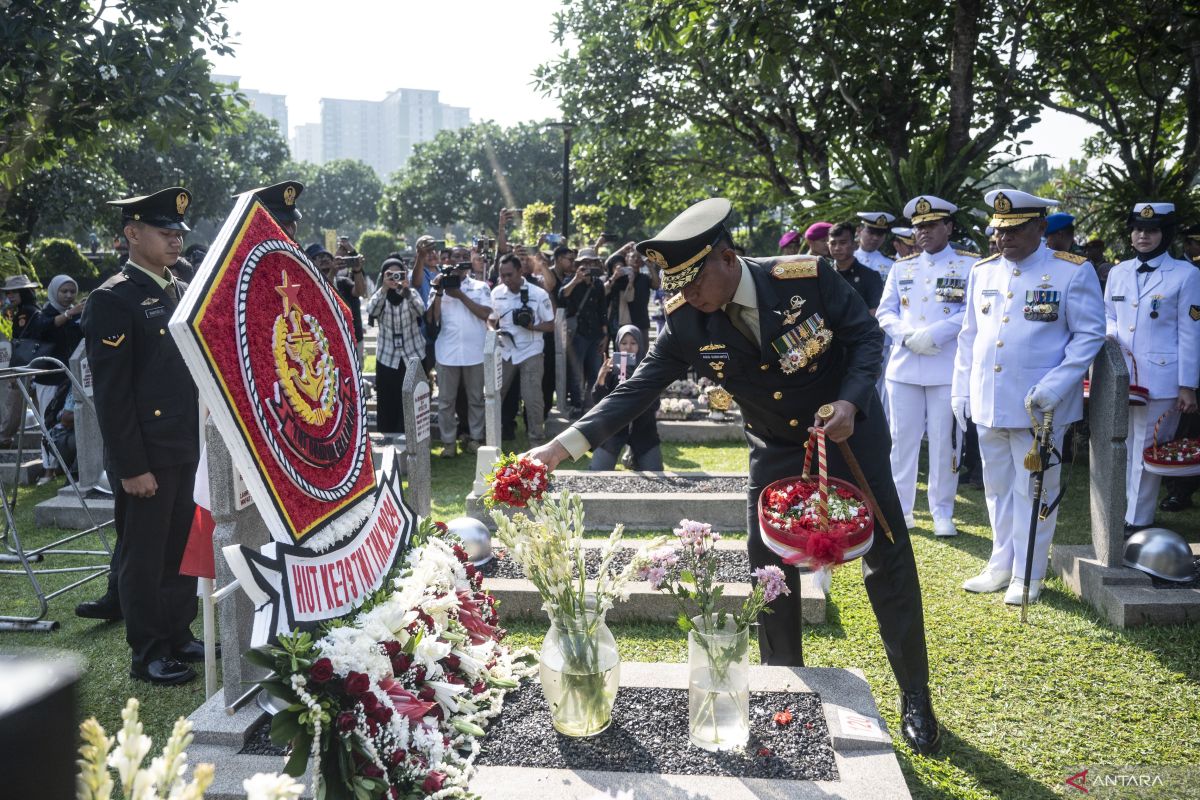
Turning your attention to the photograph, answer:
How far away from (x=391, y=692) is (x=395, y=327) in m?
7.79

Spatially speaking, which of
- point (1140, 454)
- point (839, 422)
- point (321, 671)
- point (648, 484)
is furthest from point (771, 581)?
point (1140, 454)

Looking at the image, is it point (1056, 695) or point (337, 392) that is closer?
point (337, 392)

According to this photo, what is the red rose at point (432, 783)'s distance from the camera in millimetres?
3127

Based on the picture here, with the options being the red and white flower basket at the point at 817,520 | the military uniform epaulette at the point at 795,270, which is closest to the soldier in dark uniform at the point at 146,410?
the military uniform epaulette at the point at 795,270

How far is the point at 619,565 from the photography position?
643 centimetres

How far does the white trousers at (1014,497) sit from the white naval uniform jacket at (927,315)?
1224 mm

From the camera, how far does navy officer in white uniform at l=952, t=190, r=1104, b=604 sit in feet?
18.4

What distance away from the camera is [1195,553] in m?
6.14

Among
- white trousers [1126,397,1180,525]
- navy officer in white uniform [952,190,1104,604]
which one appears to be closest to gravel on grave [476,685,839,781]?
navy officer in white uniform [952,190,1104,604]

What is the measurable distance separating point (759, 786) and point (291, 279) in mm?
2609

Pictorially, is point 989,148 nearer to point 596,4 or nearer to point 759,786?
point 596,4

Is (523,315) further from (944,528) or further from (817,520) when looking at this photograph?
(817,520)

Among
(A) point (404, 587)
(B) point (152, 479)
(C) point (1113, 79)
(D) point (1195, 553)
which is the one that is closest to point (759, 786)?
(A) point (404, 587)

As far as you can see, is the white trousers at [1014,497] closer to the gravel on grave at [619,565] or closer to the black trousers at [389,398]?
the gravel on grave at [619,565]
